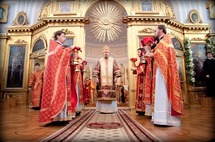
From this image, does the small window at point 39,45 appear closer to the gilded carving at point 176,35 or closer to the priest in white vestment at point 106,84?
the priest in white vestment at point 106,84

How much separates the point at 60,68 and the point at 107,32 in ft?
31.3

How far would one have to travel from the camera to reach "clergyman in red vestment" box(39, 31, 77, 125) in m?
2.90

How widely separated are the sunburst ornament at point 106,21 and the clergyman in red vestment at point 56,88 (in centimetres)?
808

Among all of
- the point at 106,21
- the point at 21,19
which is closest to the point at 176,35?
the point at 106,21

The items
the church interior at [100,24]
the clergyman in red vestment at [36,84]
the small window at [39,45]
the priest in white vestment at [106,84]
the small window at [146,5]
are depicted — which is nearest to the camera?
the priest in white vestment at [106,84]

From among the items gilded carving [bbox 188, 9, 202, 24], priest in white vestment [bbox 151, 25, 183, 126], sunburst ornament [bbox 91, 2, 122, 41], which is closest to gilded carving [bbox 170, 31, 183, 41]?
gilded carving [bbox 188, 9, 202, 24]

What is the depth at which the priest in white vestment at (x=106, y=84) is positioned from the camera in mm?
5785

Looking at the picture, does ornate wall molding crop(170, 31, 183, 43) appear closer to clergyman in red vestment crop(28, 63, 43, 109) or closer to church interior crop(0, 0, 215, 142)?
church interior crop(0, 0, 215, 142)

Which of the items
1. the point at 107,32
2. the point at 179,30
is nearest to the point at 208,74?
the point at 179,30

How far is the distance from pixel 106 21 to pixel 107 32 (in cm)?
99

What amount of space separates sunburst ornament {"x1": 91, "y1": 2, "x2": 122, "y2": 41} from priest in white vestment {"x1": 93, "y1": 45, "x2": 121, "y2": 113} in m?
5.54

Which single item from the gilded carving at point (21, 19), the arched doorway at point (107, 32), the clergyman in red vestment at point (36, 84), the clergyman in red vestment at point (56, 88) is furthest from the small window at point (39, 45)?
the clergyman in red vestment at point (56, 88)

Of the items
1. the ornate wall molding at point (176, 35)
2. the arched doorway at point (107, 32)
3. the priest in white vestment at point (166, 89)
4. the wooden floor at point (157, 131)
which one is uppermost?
the arched doorway at point (107, 32)

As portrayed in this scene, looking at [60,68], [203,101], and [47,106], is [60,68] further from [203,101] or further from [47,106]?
[203,101]
